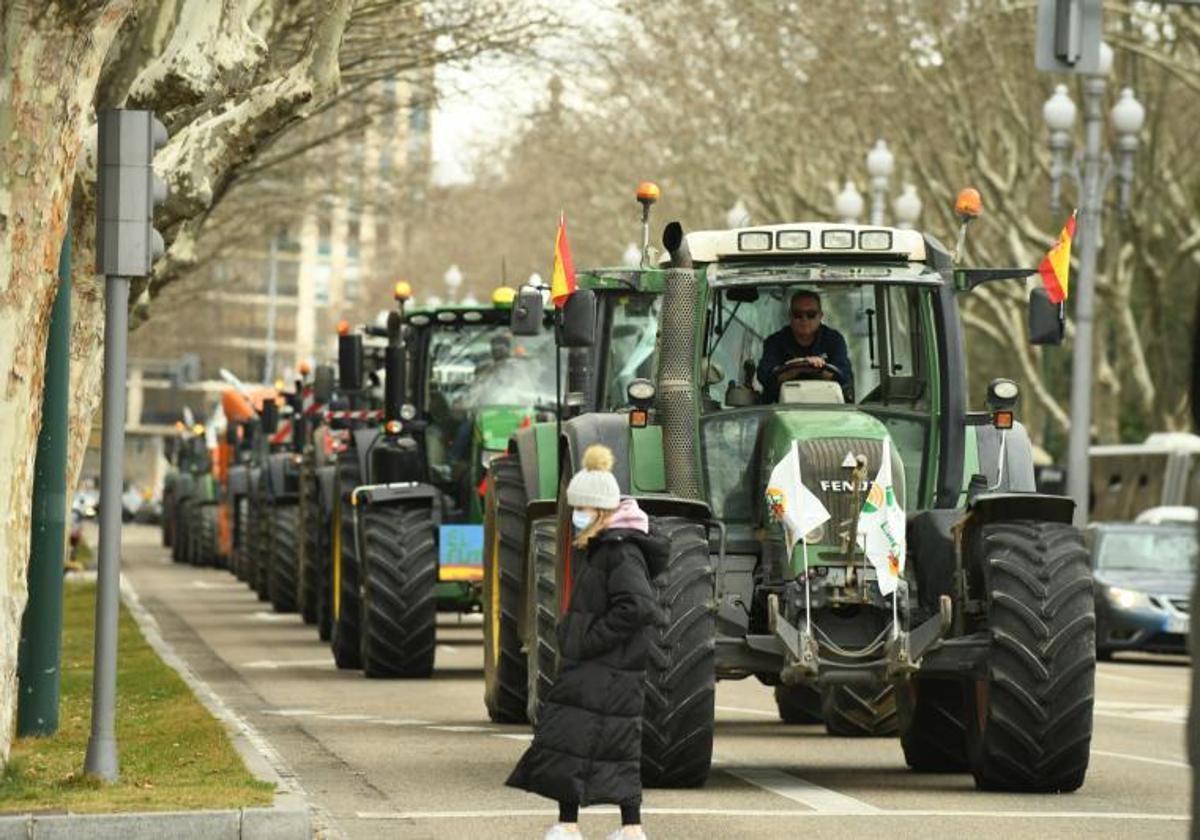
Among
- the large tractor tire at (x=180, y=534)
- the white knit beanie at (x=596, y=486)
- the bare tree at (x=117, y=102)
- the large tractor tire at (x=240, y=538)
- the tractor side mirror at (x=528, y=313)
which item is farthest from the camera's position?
the large tractor tire at (x=180, y=534)

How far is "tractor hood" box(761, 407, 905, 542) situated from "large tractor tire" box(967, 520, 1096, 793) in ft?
2.17

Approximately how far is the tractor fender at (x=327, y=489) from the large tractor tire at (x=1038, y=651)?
1409 centimetres

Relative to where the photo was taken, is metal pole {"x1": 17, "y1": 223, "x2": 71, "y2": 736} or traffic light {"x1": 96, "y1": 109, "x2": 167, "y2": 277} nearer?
traffic light {"x1": 96, "y1": 109, "x2": 167, "y2": 277}

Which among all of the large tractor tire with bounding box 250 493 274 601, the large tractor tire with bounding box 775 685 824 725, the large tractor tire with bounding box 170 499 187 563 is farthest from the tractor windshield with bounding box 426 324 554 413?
the large tractor tire with bounding box 170 499 187 563

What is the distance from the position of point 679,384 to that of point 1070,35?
239 inches

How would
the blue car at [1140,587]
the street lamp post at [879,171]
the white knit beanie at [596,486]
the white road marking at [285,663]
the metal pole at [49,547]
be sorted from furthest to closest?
the street lamp post at [879,171]
the blue car at [1140,587]
the white road marking at [285,663]
the metal pole at [49,547]
the white knit beanie at [596,486]

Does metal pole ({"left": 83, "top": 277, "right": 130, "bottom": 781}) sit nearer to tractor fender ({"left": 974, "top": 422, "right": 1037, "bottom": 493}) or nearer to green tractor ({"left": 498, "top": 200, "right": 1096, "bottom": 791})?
green tractor ({"left": 498, "top": 200, "right": 1096, "bottom": 791})

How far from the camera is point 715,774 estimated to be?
16.0m

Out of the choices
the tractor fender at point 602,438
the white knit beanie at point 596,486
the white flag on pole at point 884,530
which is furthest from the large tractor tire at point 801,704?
the white knit beanie at point 596,486

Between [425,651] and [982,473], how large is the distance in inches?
334

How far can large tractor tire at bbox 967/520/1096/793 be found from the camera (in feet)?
48.2

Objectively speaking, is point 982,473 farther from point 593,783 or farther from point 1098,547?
point 1098,547

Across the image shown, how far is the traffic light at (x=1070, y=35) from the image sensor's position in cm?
2105

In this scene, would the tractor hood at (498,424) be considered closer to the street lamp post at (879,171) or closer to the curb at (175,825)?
the curb at (175,825)
